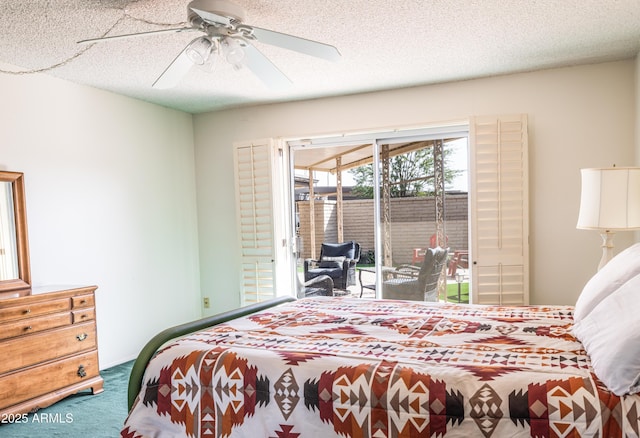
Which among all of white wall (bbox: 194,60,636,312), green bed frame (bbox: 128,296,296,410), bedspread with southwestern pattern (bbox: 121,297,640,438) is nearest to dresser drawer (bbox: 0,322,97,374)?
green bed frame (bbox: 128,296,296,410)

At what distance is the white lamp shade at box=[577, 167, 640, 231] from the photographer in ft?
8.82

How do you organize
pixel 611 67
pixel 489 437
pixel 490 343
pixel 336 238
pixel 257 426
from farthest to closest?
1. pixel 336 238
2. pixel 611 67
3. pixel 490 343
4. pixel 257 426
5. pixel 489 437

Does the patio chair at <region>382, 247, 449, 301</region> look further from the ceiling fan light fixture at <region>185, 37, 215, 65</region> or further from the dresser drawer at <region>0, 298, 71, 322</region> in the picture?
the ceiling fan light fixture at <region>185, 37, 215, 65</region>

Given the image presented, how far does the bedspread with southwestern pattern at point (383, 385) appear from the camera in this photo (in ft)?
4.65

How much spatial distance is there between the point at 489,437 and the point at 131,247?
3.56 metres

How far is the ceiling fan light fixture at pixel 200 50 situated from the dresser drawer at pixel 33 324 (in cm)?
191

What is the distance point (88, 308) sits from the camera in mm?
3309

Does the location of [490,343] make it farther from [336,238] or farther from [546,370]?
[336,238]

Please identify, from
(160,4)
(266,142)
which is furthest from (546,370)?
(266,142)

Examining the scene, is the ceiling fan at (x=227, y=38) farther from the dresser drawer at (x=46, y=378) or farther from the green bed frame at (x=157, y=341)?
the dresser drawer at (x=46, y=378)

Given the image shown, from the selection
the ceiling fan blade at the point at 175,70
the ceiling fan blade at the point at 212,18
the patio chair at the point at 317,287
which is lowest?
the patio chair at the point at 317,287

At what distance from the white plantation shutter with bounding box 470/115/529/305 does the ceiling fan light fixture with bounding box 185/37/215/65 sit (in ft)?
7.55

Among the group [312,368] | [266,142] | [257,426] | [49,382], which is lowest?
[49,382]

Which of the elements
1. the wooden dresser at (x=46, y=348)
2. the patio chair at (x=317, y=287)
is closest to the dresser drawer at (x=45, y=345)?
the wooden dresser at (x=46, y=348)
